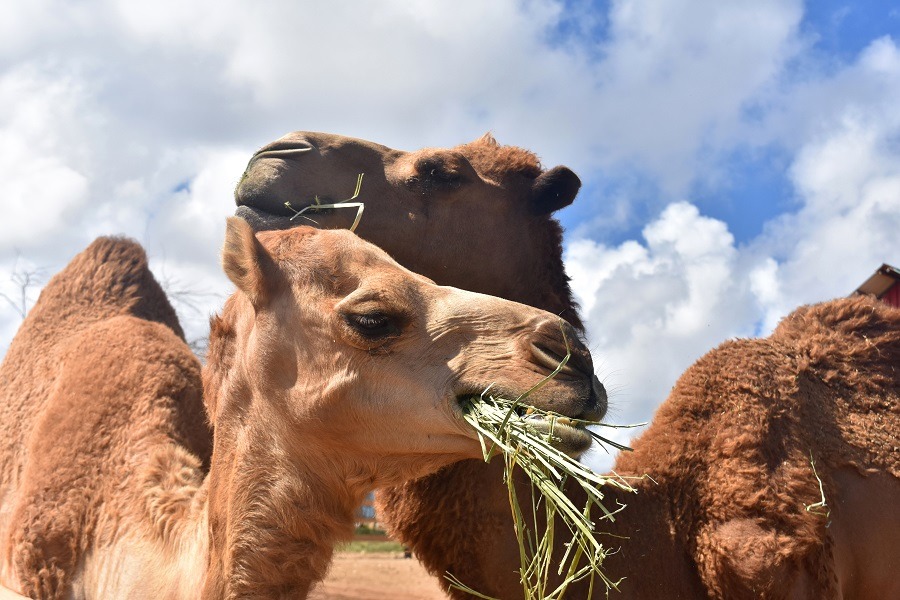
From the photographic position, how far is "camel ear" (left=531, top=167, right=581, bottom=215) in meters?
4.91

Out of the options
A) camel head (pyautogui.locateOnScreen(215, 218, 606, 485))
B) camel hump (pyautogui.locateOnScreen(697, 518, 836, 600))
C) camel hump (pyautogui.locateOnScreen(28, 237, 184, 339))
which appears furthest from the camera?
camel hump (pyautogui.locateOnScreen(28, 237, 184, 339))

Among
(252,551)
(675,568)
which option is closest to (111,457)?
(252,551)

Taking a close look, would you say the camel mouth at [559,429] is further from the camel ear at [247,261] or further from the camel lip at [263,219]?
the camel lip at [263,219]

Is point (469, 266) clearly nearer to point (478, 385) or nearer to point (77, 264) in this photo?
point (478, 385)

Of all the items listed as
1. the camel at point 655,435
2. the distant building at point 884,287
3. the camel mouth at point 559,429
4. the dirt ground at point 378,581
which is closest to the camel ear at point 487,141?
the camel at point 655,435

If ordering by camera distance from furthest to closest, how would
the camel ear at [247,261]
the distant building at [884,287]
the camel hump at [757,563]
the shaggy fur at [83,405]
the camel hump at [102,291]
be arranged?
1. the distant building at [884,287]
2. the camel hump at [102,291]
3. the shaggy fur at [83,405]
4. the camel hump at [757,563]
5. the camel ear at [247,261]

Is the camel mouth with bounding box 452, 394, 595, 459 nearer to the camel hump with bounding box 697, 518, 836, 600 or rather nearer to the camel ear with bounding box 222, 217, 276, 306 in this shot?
the camel ear with bounding box 222, 217, 276, 306

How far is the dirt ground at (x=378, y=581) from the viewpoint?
12.9 metres

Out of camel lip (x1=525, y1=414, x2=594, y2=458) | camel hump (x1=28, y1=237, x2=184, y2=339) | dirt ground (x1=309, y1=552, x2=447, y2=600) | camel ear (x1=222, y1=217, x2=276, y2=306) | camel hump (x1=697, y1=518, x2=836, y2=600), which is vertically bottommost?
dirt ground (x1=309, y1=552, x2=447, y2=600)

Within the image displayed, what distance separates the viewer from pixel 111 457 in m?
4.23

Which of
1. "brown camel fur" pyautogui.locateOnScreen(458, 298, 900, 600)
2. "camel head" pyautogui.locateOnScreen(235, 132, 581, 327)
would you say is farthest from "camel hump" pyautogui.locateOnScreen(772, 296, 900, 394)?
"camel head" pyautogui.locateOnScreen(235, 132, 581, 327)

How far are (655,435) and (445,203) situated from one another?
161 centimetres

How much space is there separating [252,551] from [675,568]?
2.07 metres

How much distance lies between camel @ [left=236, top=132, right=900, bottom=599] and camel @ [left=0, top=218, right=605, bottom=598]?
2.93ft
